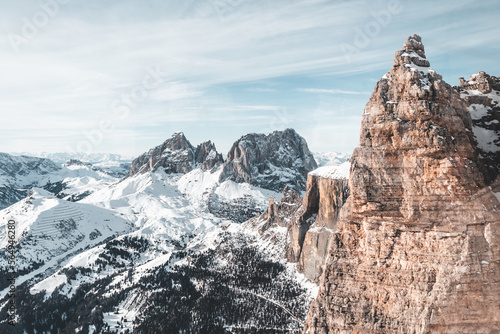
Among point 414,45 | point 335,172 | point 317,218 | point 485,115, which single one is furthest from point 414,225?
point 317,218

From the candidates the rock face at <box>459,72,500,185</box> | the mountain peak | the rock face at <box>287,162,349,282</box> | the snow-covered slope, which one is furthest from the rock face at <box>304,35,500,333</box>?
the snow-covered slope

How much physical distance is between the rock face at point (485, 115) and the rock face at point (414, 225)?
1772 mm

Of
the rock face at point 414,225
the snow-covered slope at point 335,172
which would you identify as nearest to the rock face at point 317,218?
the snow-covered slope at point 335,172

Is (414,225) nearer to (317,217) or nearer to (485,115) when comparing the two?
(485,115)

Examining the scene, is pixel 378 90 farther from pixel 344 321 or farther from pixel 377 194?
pixel 344 321

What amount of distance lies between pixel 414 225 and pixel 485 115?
46.4 feet

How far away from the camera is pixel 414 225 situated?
25031 millimetres

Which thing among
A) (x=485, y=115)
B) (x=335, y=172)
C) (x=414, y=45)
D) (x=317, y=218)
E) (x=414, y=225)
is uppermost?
(x=335, y=172)

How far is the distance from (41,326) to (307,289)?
145 meters

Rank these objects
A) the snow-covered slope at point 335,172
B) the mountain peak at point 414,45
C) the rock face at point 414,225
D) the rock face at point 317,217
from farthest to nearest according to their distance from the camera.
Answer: the snow-covered slope at point 335,172, the rock face at point 317,217, the mountain peak at point 414,45, the rock face at point 414,225

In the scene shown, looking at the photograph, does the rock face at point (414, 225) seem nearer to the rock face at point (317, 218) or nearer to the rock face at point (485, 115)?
the rock face at point (485, 115)

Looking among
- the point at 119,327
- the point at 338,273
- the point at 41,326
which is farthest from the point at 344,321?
the point at 41,326

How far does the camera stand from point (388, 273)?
2584 centimetres

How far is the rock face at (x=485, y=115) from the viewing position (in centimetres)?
2695
